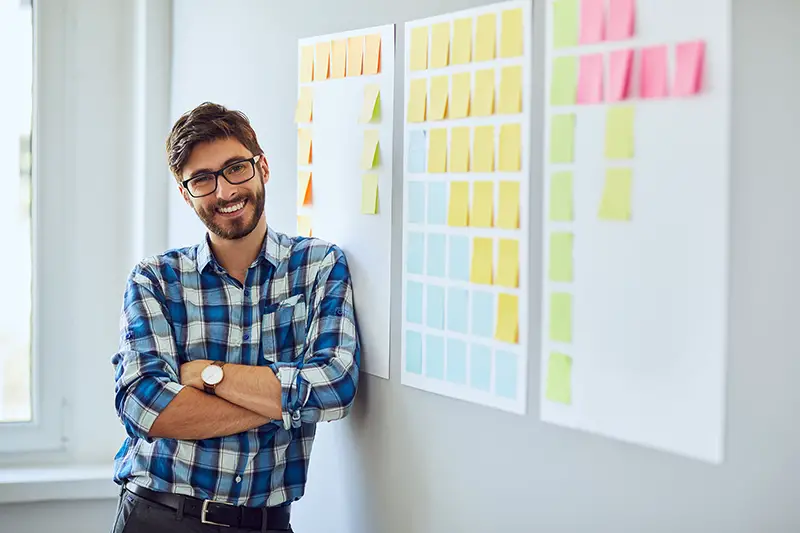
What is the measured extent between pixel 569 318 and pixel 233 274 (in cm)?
88

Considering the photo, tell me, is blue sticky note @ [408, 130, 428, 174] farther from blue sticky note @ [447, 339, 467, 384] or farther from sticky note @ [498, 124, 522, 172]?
blue sticky note @ [447, 339, 467, 384]

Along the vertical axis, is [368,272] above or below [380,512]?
above

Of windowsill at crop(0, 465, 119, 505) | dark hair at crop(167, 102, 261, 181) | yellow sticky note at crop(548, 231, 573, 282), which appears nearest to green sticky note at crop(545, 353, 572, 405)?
yellow sticky note at crop(548, 231, 573, 282)

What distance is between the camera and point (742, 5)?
1.19 meters

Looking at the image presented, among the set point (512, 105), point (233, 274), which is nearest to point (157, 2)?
point (233, 274)

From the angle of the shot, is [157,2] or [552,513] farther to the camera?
[157,2]

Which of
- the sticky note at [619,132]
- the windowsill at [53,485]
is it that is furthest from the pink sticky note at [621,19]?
the windowsill at [53,485]

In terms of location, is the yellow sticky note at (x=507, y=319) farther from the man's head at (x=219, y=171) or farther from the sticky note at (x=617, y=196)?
the man's head at (x=219, y=171)

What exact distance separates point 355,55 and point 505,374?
795mm

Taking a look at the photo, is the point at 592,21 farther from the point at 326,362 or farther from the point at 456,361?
the point at 326,362

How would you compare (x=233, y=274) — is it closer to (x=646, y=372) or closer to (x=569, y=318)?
(x=569, y=318)

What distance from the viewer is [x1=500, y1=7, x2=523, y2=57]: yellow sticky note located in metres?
1.53

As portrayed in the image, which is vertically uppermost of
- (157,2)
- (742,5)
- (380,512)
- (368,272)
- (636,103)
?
(157,2)

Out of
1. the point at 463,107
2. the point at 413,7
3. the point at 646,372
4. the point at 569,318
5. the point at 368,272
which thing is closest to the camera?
the point at 646,372
